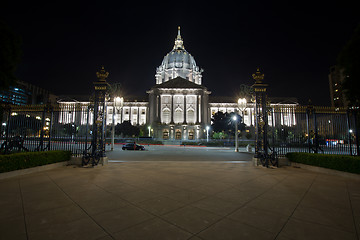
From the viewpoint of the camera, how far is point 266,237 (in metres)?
3.32

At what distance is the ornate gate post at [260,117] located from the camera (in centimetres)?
1206

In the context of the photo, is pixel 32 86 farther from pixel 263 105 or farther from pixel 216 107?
pixel 263 105

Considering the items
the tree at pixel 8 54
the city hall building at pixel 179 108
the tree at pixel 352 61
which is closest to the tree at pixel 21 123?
the tree at pixel 8 54

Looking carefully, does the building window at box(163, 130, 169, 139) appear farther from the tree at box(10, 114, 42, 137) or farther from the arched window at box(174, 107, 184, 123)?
the tree at box(10, 114, 42, 137)

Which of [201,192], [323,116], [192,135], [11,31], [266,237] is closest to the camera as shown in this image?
[266,237]

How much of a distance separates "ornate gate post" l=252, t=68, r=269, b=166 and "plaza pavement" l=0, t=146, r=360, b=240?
4919 millimetres

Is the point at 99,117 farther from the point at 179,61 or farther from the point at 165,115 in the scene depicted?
the point at 179,61

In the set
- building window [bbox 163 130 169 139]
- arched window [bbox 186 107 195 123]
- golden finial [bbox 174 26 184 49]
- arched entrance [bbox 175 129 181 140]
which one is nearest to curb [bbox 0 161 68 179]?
building window [bbox 163 130 169 139]

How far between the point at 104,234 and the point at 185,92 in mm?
72977

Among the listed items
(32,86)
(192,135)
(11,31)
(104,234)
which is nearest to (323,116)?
(104,234)

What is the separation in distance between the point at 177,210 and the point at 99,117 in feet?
31.1

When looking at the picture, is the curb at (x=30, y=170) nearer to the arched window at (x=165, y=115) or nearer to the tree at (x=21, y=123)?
the tree at (x=21, y=123)

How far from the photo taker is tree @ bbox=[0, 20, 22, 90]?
3723 millimetres

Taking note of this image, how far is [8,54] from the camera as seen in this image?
380 centimetres
